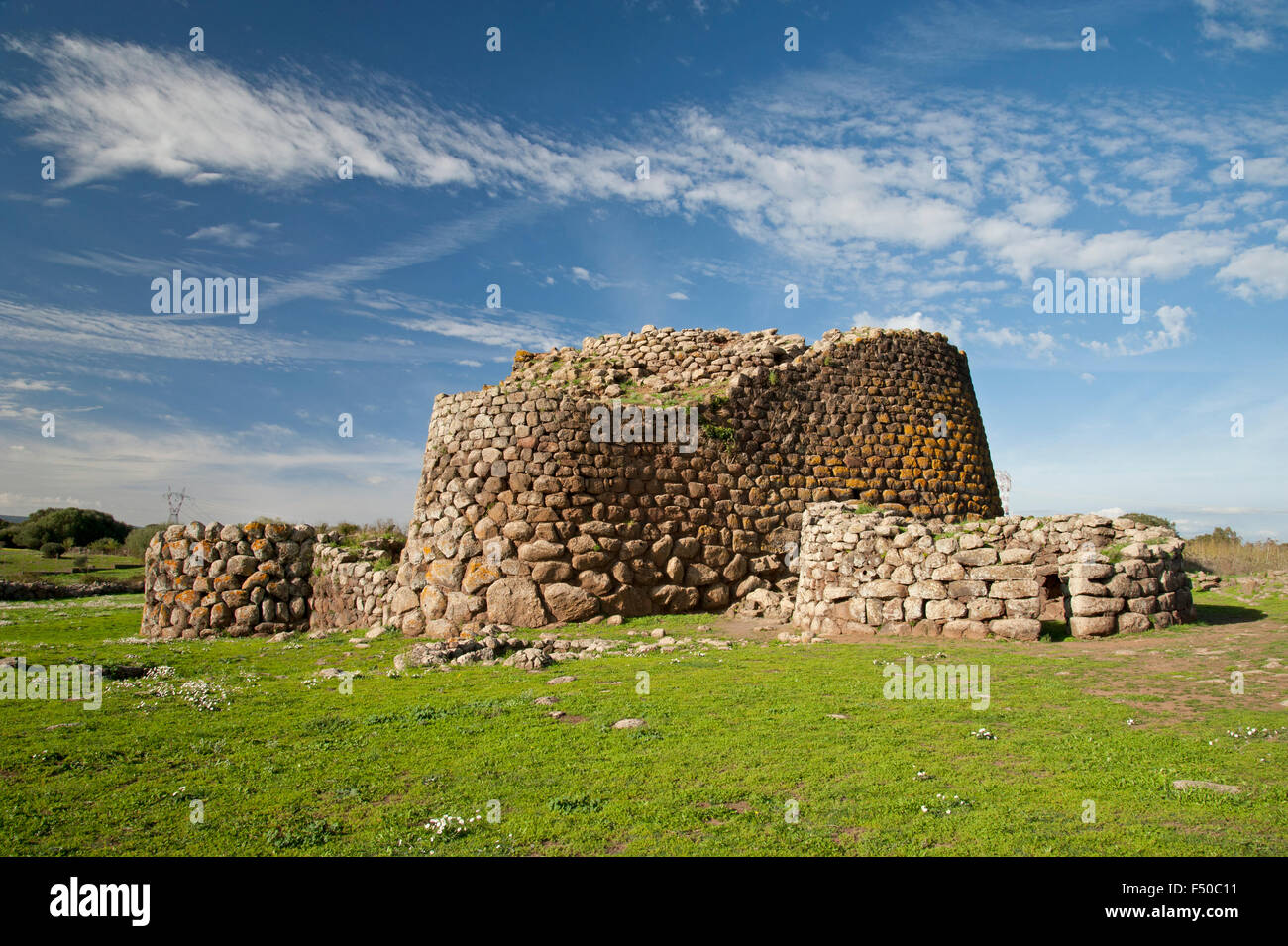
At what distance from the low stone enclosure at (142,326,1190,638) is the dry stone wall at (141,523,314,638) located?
0.14ft

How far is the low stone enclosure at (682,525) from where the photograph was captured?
1234 centimetres

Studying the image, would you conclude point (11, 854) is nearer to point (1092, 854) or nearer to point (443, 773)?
point (443, 773)

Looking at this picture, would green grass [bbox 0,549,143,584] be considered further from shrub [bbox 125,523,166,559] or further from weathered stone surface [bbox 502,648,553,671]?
weathered stone surface [bbox 502,648,553,671]

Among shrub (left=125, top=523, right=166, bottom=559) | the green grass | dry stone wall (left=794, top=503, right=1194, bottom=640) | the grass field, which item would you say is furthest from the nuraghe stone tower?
shrub (left=125, top=523, right=166, bottom=559)

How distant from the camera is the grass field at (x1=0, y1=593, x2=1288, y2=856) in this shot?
4477 mm

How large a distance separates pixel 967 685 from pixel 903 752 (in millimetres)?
3018

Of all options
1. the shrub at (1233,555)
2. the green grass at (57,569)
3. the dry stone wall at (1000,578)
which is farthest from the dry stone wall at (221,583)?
the shrub at (1233,555)

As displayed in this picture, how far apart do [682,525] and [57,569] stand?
2960cm

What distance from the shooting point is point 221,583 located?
16.2 meters

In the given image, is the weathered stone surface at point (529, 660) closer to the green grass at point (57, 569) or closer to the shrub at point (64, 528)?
the green grass at point (57, 569)

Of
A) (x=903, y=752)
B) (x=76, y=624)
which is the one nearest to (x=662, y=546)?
(x=903, y=752)

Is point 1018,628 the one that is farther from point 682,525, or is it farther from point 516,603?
point 516,603

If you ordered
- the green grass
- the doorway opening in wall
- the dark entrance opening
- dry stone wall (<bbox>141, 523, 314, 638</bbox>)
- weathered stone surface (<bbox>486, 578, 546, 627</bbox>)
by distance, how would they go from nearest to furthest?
1. the doorway opening in wall
2. the dark entrance opening
3. weathered stone surface (<bbox>486, 578, 546, 627</bbox>)
4. dry stone wall (<bbox>141, 523, 314, 638</bbox>)
5. the green grass

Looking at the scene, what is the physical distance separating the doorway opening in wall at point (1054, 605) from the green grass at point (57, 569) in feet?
101
